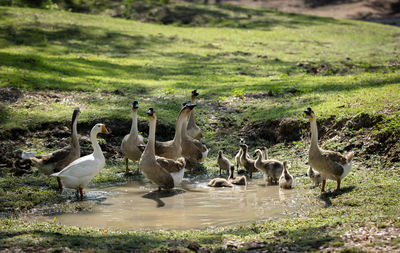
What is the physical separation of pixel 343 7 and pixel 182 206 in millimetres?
38411

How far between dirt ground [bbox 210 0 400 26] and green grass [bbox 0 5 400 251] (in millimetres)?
7180

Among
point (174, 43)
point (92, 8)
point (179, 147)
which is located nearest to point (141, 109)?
point (179, 147)

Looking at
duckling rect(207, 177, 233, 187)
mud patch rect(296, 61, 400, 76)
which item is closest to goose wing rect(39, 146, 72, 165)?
duckling rect(207, 177, 233, 187)

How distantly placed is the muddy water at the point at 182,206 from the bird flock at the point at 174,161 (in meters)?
0.38

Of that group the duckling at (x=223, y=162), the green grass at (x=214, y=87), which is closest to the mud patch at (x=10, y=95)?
the green grass at (x=214, y=87)

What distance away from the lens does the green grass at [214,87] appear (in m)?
8.31

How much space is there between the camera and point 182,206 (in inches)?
416

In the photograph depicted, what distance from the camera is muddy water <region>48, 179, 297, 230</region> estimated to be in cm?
933

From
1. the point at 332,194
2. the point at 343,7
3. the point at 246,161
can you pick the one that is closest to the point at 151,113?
the point at 246,161

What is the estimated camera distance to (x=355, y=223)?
8.15 meters

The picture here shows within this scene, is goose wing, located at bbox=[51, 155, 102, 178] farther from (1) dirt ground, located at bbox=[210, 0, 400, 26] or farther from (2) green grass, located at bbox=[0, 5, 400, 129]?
(1) dirt ground, located at bbox=[210, 0, 400, 26]

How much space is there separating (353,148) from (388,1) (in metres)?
36.4

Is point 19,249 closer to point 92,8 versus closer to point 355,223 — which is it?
point 355,223

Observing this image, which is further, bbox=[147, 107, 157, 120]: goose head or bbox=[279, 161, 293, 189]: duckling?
bbox=[147, 107, 157, 120]: goose head
